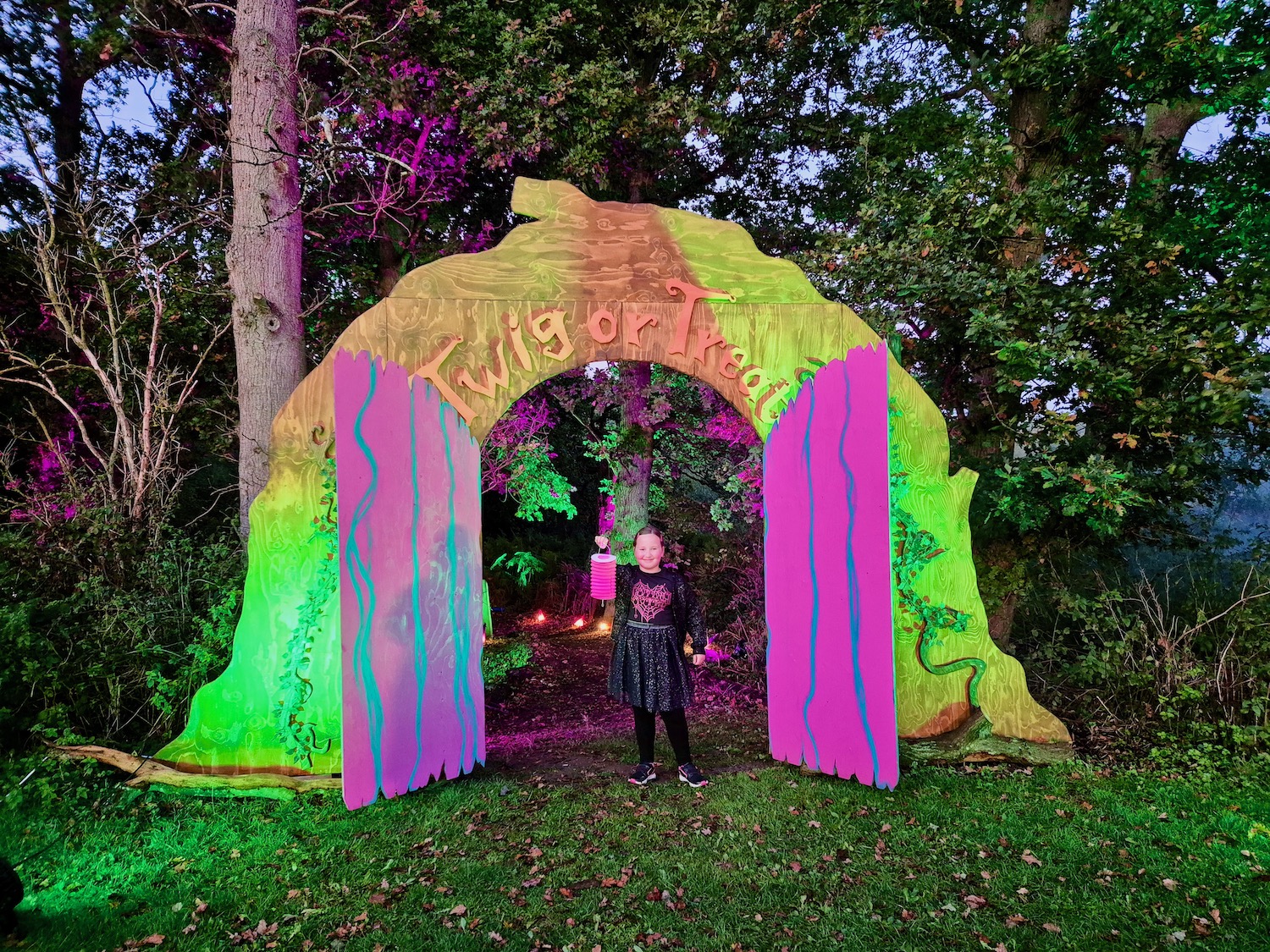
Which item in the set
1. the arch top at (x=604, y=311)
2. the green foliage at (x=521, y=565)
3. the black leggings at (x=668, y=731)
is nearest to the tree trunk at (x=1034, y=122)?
the arch top at (x=604, y=311)

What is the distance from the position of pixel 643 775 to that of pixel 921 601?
7.33 feet

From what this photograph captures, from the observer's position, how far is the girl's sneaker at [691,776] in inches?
168

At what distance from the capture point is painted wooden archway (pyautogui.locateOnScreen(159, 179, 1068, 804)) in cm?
403

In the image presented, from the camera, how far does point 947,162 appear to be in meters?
5.74

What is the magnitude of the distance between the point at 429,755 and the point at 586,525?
9.85 meters

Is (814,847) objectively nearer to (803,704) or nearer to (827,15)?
(803,704)

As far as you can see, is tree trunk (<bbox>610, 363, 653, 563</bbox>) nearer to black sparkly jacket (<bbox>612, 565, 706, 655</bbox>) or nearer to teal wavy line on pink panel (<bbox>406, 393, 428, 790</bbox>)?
black sparkly jacket (<bbox>612, 565, 706, 655</bbox>)

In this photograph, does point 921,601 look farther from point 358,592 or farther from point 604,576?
point 358,592

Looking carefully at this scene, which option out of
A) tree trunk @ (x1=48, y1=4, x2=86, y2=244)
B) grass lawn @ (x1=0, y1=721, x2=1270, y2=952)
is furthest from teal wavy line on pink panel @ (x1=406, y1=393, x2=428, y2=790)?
tree trunk @ (x1=48, y1=4, x2=86, y2=244)

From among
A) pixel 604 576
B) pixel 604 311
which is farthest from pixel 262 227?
pixel 604 576

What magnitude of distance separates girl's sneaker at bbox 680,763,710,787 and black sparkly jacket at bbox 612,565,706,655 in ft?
2.51

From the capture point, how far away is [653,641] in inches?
165

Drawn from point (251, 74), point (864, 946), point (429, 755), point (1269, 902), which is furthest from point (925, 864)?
point (251, 74)

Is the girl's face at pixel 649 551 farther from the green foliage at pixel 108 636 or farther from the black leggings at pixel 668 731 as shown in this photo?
the green foliage at pixel 108 636
